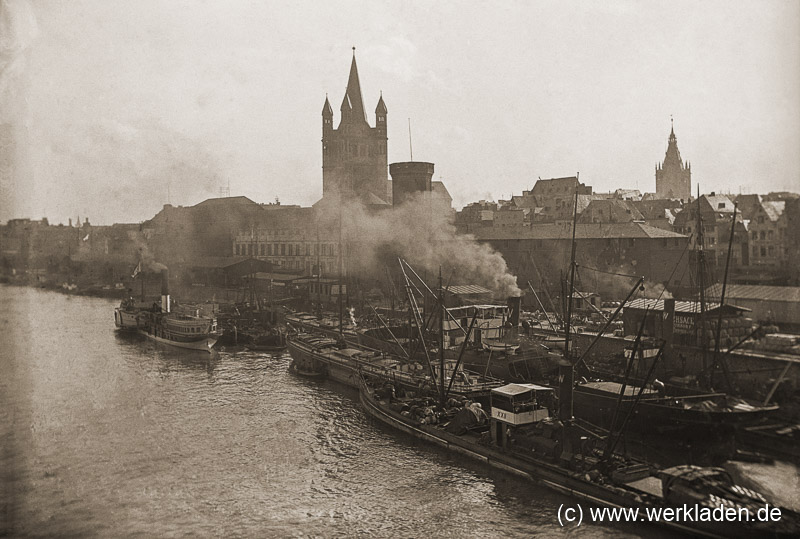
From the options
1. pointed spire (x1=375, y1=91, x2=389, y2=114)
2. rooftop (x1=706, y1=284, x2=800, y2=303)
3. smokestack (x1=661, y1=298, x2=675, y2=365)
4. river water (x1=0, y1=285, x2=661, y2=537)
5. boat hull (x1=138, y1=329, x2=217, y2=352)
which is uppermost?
pointed spire (x1=375, y1=91, x2=389, y2=114)

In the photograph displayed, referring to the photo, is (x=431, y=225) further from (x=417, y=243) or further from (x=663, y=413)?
(x=663, y=413)

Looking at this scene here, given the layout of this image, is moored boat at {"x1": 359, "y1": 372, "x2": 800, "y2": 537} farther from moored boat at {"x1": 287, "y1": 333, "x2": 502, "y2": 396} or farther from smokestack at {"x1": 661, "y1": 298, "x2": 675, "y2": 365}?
smokestack at {"x1": 661, "y1": 298, "x2": 675, "y2": 365}

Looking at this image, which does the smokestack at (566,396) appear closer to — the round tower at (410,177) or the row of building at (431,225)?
the row of building at (431,225)

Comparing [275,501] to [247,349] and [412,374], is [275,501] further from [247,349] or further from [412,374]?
[247,349]

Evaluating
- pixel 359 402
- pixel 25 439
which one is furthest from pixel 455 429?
pixel 25 439

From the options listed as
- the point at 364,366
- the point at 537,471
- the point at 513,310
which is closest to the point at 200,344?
the point at 364,366

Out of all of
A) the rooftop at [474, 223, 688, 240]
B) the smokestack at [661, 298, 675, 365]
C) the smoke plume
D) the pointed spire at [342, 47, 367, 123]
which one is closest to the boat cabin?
the smokestack at [661, 298, 675, 365]

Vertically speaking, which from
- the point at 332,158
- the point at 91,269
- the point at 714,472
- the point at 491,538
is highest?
the point at 332,158
